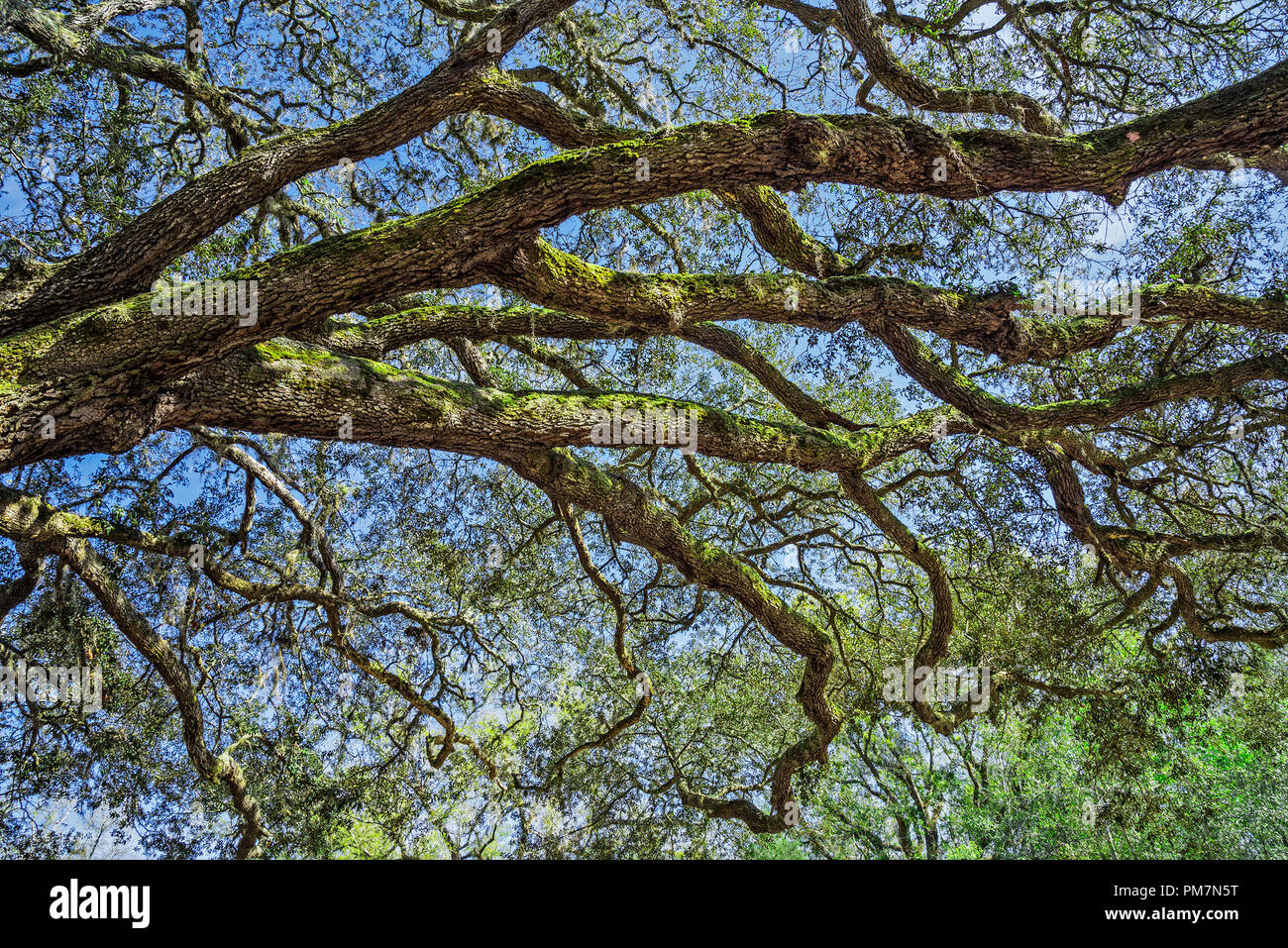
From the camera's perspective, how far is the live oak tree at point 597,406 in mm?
3867

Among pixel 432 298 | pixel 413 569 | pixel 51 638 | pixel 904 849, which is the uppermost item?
pixel 432 298

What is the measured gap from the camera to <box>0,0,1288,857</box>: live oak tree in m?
3.87

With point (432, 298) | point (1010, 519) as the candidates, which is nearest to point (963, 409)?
point (1010, 519)

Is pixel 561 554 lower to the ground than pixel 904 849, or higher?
higher

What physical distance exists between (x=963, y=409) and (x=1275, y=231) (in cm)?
342

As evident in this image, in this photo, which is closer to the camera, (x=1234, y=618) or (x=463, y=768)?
(x=1234, y=618)

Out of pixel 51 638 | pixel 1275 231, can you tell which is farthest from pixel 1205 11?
pixel 51 638

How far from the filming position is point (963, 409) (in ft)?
17.2

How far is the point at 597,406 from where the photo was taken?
4.51 meters
